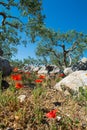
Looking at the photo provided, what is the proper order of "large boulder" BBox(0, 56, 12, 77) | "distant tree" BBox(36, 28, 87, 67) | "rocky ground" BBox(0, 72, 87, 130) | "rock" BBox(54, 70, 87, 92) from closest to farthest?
"rocky ground" BBox(0, 72, 87, 130) → "rock" BBox(54, 70, 87, 92) → "large boulder" BBox(0, 56, 12, 77) → "distant tree" BBox(36, 28, 87, 67)

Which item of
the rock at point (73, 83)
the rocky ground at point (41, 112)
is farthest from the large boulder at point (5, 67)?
the rocky ground at point (41, 112)

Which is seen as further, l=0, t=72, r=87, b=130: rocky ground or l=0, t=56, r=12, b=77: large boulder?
l=0, t=56, r=12, b=77: large boulder

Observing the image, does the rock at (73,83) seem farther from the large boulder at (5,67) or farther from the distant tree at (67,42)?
the distant tree at (67,42)

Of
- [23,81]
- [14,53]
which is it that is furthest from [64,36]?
[23,81]

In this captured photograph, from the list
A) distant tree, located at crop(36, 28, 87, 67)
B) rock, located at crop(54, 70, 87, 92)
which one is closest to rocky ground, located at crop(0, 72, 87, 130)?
rock, located at crop(54, 70, 87, 92)

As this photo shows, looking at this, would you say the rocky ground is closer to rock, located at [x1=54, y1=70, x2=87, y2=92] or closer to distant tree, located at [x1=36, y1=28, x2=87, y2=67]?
rock, located at [x1=54, y1=70, x2=87, y2=92]

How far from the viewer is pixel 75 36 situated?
47562mm

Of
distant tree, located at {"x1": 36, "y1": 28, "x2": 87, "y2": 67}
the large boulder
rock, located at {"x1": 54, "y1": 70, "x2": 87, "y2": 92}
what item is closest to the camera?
rock, located at {"x1": 54, "y1": 70, "x2": 87, "y2": 92}

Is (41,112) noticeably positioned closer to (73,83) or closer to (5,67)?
(73,83)

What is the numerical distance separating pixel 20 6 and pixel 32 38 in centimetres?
428

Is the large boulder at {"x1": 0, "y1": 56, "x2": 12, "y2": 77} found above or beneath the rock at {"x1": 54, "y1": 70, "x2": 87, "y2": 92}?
above

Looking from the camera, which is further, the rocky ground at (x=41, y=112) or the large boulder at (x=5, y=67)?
the large boulder at (x=5, y=67)

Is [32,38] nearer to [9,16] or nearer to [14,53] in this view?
[9,16]

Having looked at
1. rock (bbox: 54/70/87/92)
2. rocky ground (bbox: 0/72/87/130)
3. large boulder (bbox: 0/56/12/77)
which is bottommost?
rocky ground (bbox: 0/72/87/130)
